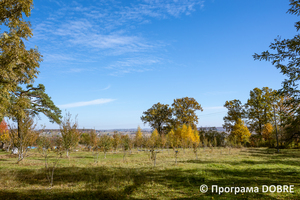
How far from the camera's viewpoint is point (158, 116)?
48.5 metres

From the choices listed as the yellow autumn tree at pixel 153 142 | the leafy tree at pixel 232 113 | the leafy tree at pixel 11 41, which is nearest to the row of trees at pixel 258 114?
the leafy tree at pixel 232 113

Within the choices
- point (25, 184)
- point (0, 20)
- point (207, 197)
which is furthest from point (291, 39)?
point (25, 184)

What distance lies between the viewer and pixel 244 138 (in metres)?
37.3

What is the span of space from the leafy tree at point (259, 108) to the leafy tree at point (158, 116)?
19406 mm

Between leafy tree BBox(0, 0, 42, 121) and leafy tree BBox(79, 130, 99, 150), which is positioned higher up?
leafy tree BBox(0, 0, 42, 121)

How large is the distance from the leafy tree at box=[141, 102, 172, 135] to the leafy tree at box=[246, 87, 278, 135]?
1941cm

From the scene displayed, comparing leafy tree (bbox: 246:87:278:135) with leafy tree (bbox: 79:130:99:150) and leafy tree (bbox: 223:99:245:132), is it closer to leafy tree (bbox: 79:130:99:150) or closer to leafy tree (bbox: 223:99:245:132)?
leafy tree (bbox: 223:99:245:132)

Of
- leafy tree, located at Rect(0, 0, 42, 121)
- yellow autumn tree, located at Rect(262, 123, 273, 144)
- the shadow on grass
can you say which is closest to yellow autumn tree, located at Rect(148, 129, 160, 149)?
the shadow on grass

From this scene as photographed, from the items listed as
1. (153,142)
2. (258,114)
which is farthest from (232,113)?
(153,142)

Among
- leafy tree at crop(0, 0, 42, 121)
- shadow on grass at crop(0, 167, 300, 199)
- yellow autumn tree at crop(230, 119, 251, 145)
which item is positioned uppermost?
leafy tree at crop(0, 0, 42, 121)

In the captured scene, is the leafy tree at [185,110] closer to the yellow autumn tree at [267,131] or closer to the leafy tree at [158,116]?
the leafy tree at [158,116]

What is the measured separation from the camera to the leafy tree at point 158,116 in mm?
48344

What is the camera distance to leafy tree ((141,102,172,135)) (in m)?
48.3

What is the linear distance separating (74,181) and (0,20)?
29.2 feet
